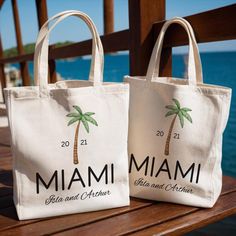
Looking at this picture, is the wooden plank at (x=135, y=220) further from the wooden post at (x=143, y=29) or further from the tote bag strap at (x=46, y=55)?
the wooden post at (x=143, y=29)

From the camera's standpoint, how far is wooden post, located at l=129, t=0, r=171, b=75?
3.52 ft

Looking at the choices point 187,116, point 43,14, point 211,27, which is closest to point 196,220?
point 187,116

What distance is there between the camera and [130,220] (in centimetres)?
83

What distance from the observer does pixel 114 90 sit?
2.77 ft

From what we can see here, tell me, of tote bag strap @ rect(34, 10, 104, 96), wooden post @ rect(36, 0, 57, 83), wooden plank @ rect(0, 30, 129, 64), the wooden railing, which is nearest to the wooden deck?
tote bag strap @ rect(34, 10, 104, 96)

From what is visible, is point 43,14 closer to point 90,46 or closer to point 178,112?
point 90,46

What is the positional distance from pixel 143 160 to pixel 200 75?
11.6 inches

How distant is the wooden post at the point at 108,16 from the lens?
147cm

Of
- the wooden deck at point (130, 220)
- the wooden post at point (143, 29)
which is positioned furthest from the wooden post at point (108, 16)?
the wooden deck at point (130, 220)

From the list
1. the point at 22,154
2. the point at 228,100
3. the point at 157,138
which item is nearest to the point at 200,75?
the point at 228,100

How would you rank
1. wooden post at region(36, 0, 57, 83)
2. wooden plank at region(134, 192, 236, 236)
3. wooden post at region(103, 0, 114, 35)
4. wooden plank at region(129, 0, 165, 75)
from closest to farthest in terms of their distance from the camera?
wooden plank at region(134, 192, 236, 236) < wooden plank at region(129, 0, 165, 75) < wooden post at region(103, 0, 114, 35) < wooden post at region(36, 0, 57, 83)

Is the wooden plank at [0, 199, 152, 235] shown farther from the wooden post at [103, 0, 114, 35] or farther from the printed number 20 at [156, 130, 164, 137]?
the wooden post at [103, 0, 114, 35]

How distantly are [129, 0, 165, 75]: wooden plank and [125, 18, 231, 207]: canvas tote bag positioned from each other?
0.19 m

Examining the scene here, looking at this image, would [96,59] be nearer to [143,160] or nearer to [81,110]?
[81,110]
